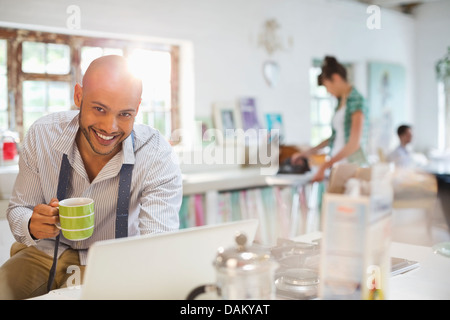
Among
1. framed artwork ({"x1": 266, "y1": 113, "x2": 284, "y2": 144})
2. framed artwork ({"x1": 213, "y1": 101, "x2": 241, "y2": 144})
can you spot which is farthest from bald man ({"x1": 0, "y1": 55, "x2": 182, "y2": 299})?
framed artwork ({"x1": 266, "y1": 113, "x2": 284, "y2": 144})

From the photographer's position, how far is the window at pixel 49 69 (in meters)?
3.81

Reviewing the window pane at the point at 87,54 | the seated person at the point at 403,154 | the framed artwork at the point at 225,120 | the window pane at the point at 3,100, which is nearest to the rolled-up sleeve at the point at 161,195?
the window pane at the point at 3,100

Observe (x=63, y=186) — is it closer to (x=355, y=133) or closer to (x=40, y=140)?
(x=40, y=140)

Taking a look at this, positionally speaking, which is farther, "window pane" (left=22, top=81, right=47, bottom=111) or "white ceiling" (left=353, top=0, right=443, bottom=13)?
"white ceiling" (left=353, top=0, right=443, bottom=13)

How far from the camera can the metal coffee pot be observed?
912mm

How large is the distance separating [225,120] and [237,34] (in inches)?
37.3

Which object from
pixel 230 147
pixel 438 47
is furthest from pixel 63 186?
pixel 438 47

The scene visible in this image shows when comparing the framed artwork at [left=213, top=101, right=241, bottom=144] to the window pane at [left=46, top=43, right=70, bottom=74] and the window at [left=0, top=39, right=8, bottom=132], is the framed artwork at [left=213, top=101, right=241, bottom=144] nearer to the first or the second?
the window pane at [left=46, top=43, right=70, bottom=74]

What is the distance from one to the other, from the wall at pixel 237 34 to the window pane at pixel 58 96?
467 mm

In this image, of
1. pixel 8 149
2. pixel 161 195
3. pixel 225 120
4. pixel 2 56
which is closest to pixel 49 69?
pixel 2 56

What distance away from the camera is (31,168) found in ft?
6.21

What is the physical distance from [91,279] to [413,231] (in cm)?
517

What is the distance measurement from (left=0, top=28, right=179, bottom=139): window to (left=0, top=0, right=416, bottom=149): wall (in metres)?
0.19
